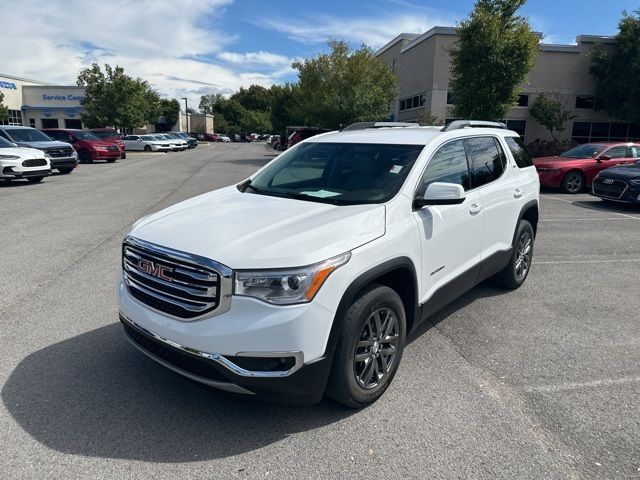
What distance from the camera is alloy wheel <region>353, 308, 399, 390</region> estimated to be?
3061 mm

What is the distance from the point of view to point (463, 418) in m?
3.05

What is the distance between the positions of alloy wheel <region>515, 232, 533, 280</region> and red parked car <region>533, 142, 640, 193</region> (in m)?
9.71

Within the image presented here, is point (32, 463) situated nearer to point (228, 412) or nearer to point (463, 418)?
point (228, 412)

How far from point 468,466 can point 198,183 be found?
14979 mm

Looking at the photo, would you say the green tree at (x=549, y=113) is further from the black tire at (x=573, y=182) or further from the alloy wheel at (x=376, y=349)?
the alloy wheel at (x=376, y=349)

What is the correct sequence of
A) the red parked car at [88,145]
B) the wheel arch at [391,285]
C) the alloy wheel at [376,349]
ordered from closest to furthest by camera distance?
1. the wheel arch at [391,285]
2. the alloy wheel at [376,349]
3. the red parked car at [88,145]

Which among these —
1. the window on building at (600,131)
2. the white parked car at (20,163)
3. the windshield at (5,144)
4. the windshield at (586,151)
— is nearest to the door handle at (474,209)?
the windshield at (586,151)

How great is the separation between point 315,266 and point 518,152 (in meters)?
3.85

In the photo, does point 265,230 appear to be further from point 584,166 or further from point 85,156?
point 85,156

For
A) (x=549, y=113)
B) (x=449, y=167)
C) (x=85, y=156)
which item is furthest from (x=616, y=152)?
(x=85, y=156)

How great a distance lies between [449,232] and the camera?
3805 mm

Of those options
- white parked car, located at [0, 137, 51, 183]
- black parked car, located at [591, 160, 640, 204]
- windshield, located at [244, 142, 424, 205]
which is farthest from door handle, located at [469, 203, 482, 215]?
white parked car, located at [0, 137, 51, 183]

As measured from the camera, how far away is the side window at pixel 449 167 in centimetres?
376

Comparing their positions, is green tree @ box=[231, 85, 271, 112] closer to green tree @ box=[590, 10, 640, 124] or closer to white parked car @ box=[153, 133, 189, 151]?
white parked car @ box=[153, 133, 189, 151]
